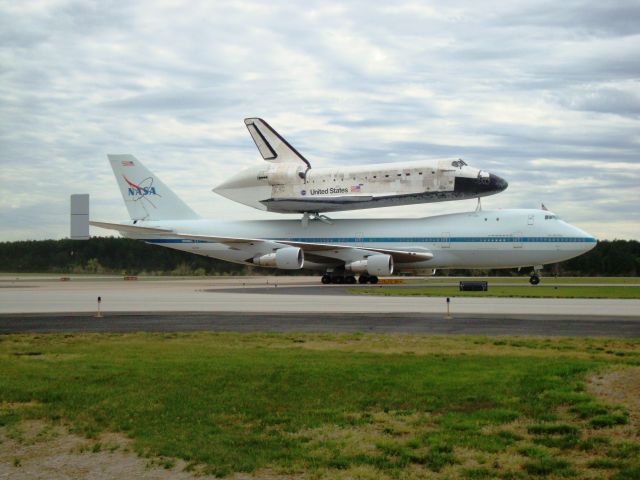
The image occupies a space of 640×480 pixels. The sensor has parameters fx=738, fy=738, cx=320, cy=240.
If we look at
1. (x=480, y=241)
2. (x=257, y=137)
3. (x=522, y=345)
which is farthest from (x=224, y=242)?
(x=522, y=345)

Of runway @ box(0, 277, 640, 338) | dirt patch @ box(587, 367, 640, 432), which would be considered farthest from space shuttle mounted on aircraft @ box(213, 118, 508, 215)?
dirt patch @ box(587, 367, 640, 432)

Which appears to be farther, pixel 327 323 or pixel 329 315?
pixel 329 315

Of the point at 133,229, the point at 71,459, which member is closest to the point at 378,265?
the point at 133,229

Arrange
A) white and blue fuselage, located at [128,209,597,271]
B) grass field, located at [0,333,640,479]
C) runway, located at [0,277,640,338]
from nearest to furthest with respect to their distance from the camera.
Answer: grass field, located at [0,333,640,479]
runway, located at [0,277,640,338]
white and blue fuselage, located at [128,209,597,271]

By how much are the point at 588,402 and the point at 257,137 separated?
44.8 meters

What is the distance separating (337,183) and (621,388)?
38.7 metres

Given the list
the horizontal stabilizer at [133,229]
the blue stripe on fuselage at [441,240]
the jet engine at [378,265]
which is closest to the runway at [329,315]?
the jet engine at [378,265]

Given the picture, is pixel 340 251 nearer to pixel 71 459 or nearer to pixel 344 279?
pixel 344 279

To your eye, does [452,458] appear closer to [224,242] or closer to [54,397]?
[54,397]

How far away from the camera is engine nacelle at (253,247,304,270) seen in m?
42.6

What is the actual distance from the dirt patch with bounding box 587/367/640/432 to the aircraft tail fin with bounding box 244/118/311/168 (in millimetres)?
40519

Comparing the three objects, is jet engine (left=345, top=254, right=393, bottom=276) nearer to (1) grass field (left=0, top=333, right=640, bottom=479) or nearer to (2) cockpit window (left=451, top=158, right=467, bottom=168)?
(2) cockpit window (left=451, top=158, right=467, bottom=168)

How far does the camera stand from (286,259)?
4262 centimetres

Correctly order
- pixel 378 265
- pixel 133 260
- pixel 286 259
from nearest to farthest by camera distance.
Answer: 1. pixel 378 265
2. pixel 286 259
3. pixel 133 260
